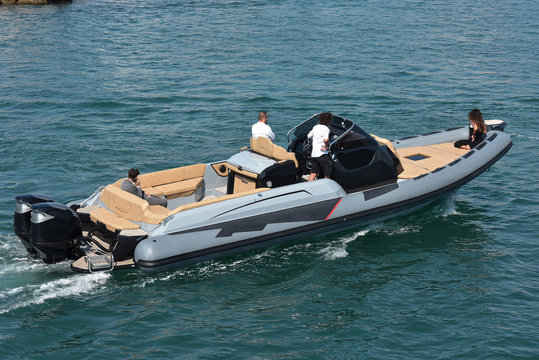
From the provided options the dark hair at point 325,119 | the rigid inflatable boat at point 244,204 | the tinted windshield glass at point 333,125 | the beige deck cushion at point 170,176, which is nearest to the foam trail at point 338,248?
the rigid inflatable boat at point 244,204

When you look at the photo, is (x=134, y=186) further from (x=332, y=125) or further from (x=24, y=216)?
(x=332, y=125)

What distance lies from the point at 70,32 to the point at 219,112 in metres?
15.6

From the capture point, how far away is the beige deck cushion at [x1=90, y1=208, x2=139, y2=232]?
10648mm

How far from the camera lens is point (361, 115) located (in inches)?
803

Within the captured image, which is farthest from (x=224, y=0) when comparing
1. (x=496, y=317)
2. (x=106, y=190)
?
(x=496, y=317)

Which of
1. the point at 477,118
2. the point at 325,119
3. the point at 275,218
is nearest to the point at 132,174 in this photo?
the point at 275,218

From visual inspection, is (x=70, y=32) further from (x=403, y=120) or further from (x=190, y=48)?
(x=403, y=120)

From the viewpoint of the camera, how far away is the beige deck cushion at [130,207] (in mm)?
10664

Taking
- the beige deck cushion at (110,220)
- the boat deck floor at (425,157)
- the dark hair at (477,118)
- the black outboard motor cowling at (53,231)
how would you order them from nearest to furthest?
the black outboard motor cowling at (53,231), the beige deck cushion at (110,220), the boat deck floor at (425,157), the dark hair at (477,118)

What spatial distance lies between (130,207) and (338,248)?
372 centimetres

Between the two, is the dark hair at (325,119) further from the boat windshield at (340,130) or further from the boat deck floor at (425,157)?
the boat deck floor at (425,157)

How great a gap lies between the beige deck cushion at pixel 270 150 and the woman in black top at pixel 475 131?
4.29 meters

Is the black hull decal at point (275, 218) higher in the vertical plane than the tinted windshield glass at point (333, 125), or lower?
lower

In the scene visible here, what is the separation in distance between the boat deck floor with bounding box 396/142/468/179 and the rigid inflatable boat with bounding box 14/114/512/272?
22 mm
